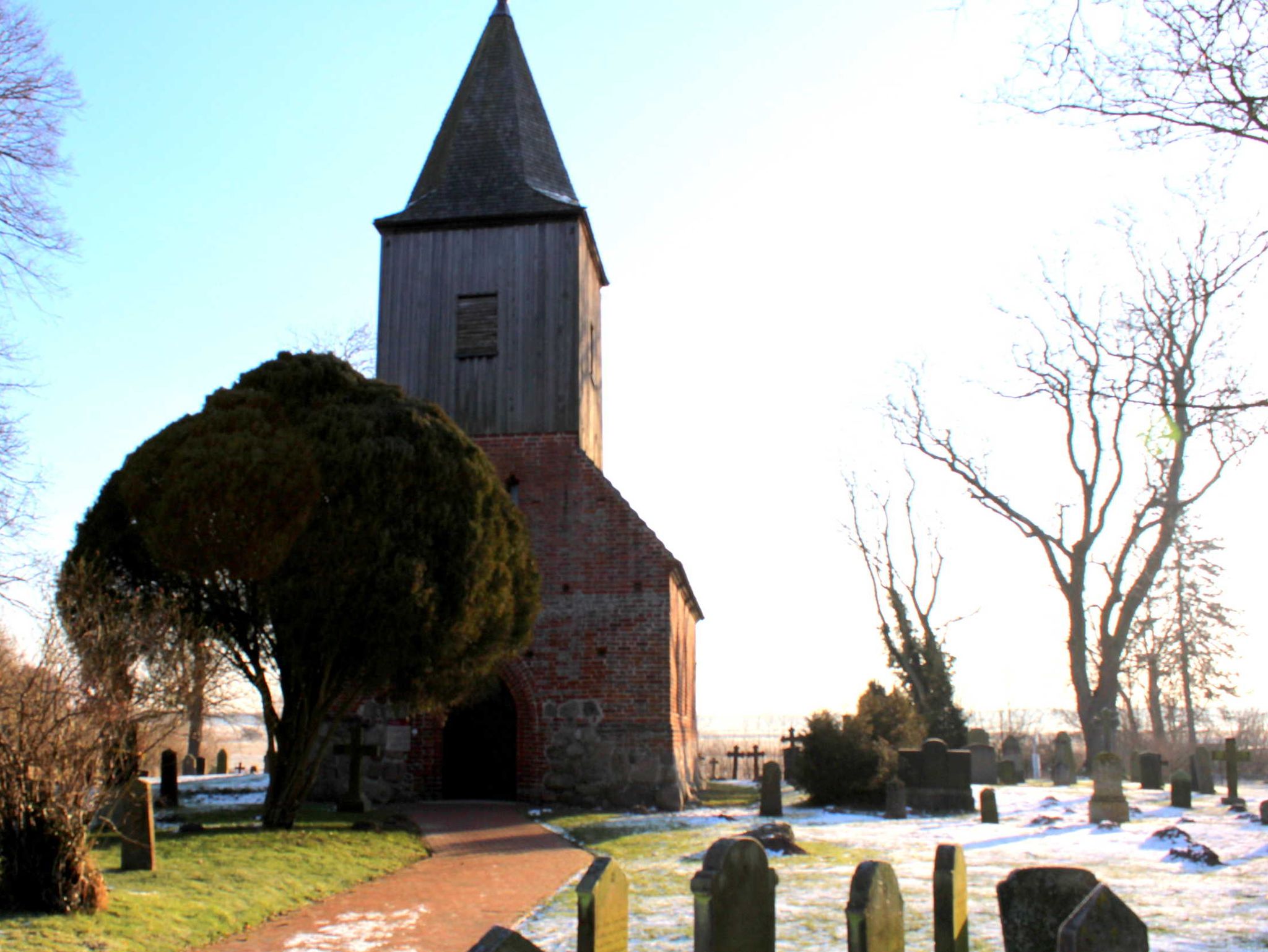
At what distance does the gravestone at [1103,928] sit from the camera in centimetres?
389

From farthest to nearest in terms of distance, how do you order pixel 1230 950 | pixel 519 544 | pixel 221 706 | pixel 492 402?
pixel 492 402 → pixel 221 706 → pixel 519 544 → pixel 1230 950

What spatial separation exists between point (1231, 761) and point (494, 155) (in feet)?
60.8

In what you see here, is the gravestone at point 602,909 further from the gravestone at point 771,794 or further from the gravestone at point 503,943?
the gravestone at point 771,794

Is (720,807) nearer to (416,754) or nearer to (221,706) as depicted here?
(416,754)

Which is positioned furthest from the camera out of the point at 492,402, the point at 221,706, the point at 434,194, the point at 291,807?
the point at 434,194

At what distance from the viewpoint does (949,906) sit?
217 inches

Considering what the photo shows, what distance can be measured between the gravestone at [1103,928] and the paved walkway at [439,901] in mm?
4712

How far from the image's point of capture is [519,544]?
1545 centimetres

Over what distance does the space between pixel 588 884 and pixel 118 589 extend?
1053cm

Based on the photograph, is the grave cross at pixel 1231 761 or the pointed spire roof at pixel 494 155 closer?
the grave cross at pixel 1231 761

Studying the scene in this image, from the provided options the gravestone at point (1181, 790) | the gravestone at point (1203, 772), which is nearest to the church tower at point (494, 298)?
the gravestone at point (1181, 790)

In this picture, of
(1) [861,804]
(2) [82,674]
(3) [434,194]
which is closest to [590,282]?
(3) [434,194]

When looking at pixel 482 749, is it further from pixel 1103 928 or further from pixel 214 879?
pixel 1103 928

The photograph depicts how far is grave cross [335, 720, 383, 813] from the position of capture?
1588 cm
